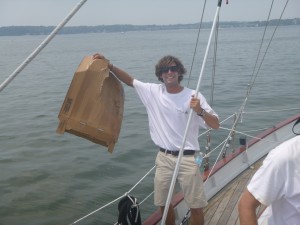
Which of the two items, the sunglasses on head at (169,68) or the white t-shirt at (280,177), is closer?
the white t-shirt at (280,177)

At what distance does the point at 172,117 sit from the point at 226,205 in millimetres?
1631

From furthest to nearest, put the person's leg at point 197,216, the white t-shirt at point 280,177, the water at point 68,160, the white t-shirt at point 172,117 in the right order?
the water at point 68,160 < the person's leg at point 197,216 < the white t-shirt at point 172,117 < the white t-shirt at point 280,177

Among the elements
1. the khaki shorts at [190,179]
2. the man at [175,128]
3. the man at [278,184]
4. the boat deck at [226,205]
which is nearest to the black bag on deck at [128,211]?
the man at [175,128]

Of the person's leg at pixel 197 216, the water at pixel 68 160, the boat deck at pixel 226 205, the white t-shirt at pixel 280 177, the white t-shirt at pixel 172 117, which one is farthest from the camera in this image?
the water at pixel 68 160

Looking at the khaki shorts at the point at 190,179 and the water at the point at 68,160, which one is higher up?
the khaki shorts at the point at 190,179

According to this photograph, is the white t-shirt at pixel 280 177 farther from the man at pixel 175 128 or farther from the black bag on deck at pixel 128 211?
the black bag on deck at pixel 128 211

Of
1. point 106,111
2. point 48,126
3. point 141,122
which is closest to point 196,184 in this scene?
point 106,111

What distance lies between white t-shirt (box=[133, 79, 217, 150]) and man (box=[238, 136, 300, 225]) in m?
1.53

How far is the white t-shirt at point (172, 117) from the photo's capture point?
3342mm


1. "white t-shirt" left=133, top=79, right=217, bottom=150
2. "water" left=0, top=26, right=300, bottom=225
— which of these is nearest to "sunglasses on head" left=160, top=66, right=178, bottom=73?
"white t-shirt" left=133, top=79, right=217, bottom=150

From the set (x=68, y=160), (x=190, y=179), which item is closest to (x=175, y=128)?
(x=190, y=179)

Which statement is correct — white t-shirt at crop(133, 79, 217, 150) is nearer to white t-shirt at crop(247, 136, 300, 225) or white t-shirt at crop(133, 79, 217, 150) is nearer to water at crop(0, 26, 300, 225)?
white t-shirt at crop(247, 136, 300, 225)

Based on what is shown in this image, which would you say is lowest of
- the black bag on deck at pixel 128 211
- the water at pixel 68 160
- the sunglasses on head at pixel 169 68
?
the water at pixel 68 160

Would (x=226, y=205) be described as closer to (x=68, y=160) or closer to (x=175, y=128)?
(x=175, y=128)
